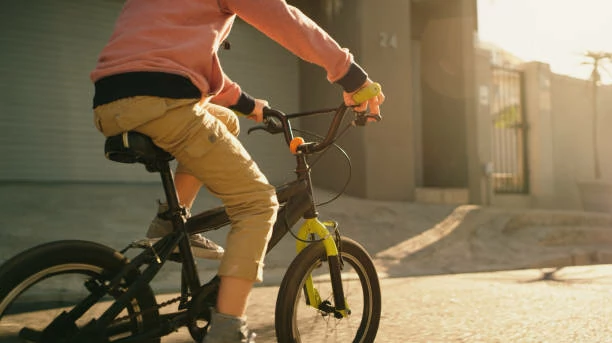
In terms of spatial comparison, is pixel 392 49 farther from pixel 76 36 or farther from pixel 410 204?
pixel 76 36

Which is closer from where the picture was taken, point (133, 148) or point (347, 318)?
point (133, 148)

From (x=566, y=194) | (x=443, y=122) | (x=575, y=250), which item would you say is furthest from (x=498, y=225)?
(x=566, y=194)

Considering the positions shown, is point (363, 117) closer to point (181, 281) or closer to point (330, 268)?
point (330, 268)

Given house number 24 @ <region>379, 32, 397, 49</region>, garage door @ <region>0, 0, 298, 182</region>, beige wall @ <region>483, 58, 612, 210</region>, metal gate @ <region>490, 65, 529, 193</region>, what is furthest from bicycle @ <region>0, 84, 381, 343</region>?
metal gate @ <region>490, 65, 529, 193</region>

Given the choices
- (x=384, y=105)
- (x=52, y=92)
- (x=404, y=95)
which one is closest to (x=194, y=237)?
(x=52, y=92)

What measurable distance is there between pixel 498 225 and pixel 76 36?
21.3 feet

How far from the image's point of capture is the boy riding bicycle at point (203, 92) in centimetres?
184

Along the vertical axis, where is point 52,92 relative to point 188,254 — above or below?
above

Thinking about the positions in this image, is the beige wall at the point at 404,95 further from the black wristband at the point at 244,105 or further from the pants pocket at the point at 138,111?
the pants pocket at the point at 138,111

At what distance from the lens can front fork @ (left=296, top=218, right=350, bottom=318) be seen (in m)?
2.29

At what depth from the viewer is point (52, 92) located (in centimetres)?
784

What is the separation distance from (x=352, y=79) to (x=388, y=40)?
7.21m

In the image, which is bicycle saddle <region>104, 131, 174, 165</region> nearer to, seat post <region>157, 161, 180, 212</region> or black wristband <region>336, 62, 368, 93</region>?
seat post <region>157, 161, 180, 212</region>

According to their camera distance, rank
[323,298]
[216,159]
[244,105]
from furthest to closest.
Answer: [244,105], [323,298], [216,159]
